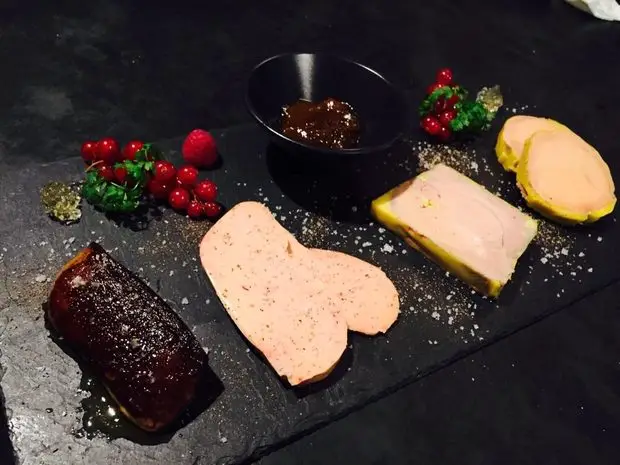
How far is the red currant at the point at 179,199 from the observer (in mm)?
3117

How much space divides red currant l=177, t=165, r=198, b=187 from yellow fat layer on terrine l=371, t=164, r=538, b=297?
33.3 inches

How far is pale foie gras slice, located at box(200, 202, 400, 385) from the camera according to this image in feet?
8.90

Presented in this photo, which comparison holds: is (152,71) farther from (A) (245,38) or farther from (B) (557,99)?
(B) (557,99)

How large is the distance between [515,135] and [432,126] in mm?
459

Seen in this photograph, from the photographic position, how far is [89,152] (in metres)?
3.17

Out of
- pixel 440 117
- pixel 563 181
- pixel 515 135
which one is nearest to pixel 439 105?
pixel 440 117

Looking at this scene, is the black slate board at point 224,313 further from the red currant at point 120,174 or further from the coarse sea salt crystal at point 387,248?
the red currant at point 120,174

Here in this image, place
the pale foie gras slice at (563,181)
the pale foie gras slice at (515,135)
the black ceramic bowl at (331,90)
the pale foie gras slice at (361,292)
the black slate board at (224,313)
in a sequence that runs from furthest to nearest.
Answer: the pale foie gras slice at (515,135), the pale foie gras slice at (563,181), the black ceramic bowl at (331,90), the pale foie gras slice at (361,292), the black slate board at (224,313)

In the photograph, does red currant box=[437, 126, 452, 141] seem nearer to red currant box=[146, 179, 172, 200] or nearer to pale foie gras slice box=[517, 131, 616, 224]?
pale foie gras slice box=[517, 131, 616, 224]

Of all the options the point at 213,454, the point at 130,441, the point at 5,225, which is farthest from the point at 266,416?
the point at 5,225

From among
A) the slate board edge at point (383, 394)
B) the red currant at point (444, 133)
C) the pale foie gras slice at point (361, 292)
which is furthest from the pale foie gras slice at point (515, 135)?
the pale foie gras slice at point (361, 292)

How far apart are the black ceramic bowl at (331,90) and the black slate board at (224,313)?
25 cm

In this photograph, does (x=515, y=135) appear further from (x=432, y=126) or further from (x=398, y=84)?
(x=398, y=84)

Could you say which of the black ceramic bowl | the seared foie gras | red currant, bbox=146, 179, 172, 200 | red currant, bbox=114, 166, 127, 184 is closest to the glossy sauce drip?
the black ceramic bowl
